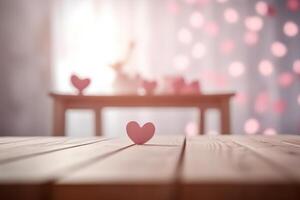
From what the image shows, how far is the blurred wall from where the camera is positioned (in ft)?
9.55

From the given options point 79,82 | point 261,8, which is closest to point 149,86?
point 79,82

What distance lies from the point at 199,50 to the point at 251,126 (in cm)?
77

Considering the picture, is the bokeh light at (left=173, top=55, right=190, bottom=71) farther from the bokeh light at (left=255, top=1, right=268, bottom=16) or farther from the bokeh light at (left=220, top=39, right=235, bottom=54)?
the bokeh light at (left=255, top=1, right=268, bottom=16)

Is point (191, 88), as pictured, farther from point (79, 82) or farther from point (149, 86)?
point (79, 82)

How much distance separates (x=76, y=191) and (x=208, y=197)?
13cm

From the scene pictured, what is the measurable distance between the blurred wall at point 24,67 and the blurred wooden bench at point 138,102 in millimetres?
650

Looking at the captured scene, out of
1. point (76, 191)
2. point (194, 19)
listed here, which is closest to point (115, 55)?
point (194, 19)

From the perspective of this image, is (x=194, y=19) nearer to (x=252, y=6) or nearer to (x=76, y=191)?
(x=252, y=6)

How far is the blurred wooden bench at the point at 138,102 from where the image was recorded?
2.38 meters

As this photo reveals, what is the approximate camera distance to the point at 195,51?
142 inches

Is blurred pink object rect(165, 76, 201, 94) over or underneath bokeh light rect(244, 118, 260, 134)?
over

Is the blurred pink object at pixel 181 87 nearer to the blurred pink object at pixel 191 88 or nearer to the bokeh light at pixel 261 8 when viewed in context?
the blurred pink object at pixel 191 88

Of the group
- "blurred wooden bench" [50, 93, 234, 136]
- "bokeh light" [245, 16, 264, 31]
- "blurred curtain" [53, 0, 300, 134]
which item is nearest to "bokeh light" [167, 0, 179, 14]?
"blurred curtain" [53, 0, 300, 134]

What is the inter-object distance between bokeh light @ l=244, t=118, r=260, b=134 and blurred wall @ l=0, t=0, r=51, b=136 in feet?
5.34
